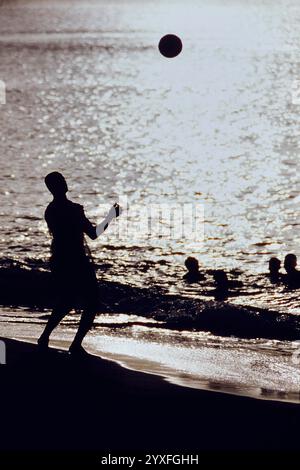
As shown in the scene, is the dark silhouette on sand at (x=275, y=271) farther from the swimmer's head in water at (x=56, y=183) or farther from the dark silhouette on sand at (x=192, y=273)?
the swimmer's head in water at (x=56, y=183)

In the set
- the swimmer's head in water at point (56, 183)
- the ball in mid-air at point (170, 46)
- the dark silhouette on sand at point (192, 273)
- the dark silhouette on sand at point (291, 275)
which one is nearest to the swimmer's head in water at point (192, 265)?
the dark silhouette on sand at point (192, 273)

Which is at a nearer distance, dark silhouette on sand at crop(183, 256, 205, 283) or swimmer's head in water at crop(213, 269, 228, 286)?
swimmer's head in water at crop(213, 269, 228, 286)

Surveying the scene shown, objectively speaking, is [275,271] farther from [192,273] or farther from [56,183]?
[56,183]

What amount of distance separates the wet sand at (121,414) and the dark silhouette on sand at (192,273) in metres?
9.38

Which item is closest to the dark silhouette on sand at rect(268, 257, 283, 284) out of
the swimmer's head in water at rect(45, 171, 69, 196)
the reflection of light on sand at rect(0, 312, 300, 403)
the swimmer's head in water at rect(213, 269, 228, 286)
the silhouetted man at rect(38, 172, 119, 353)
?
the swimmer's head in water at rect(213, 269, 228, 286)

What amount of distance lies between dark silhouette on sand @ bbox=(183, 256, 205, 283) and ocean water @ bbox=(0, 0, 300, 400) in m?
0.26

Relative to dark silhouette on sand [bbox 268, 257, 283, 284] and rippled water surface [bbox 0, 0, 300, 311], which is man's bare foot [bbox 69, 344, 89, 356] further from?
dark silhouette on sand [bbox 268, 257, 283, 284]

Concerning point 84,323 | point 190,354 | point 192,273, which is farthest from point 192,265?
point 84,323

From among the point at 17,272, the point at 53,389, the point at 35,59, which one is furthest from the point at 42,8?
the point at 53,389

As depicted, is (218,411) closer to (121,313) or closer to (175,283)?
(121,313)

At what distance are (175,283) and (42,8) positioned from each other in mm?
142186

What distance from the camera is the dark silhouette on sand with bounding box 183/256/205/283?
A: 21922 mm

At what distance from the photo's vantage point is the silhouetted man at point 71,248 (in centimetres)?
1232

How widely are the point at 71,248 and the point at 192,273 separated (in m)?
9.79
